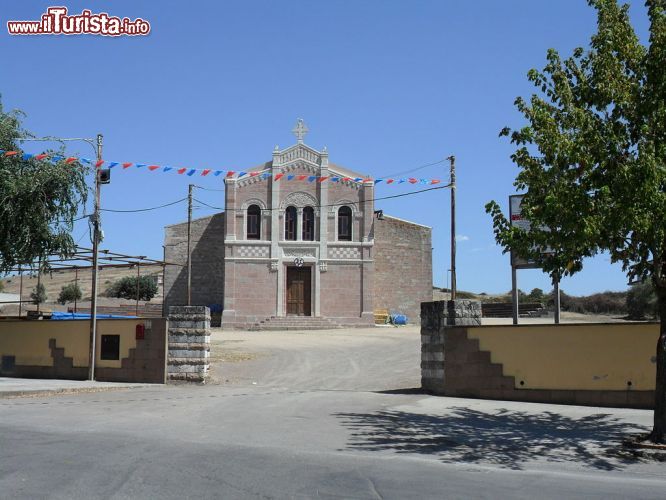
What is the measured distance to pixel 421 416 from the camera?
12805 millimetres

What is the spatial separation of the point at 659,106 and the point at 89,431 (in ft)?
29.8

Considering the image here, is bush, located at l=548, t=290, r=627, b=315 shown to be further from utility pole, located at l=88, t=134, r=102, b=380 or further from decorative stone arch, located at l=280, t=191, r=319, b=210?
utility pole, located at l=88, t=134, r=102, b=380

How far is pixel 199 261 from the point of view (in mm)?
45531

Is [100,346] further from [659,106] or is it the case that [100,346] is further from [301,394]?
[659,106]

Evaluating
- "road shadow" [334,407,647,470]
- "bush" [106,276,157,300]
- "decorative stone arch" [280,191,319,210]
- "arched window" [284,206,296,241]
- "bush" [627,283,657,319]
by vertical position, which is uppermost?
"decorative stone arch" [280,191,319,210]

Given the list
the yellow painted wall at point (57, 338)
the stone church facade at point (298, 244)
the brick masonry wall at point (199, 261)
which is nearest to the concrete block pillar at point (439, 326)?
the yellow painted wall at point (57, 338)

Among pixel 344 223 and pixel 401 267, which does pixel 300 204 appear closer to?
pixel 344 223

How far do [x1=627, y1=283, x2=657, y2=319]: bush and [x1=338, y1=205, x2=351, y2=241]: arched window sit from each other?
56.8ft

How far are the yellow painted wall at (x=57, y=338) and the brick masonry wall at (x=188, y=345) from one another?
0.96 meters

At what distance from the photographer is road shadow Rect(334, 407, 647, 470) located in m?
9.55

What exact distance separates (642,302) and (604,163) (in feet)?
125

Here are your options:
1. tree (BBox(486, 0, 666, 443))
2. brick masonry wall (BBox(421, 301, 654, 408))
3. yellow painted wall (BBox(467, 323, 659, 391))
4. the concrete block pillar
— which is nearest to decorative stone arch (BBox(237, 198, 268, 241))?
brick masonry wall (BBox(421, 301, 654, 408))

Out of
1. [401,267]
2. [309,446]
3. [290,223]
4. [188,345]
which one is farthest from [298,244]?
[309,446]

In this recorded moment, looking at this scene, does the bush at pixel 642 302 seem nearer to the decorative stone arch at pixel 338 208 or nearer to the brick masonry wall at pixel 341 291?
the brick masonry wall at pixel 341 291
